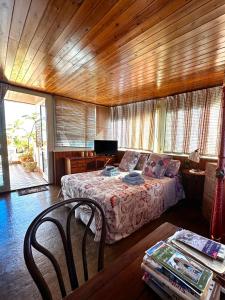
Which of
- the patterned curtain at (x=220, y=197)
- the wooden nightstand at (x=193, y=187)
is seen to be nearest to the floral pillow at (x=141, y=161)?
the wooden nightstand at (x=193, y=187)

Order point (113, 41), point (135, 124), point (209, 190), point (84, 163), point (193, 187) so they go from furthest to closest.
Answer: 1. point (135, 124)
2. point (84, 163)
3. point (193, 187)
4. point (209, 190)
5. point (113, 41)

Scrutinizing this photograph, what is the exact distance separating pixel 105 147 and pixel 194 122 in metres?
2.38

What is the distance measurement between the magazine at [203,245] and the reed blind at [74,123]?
4012 millimetres

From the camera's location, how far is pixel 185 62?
221cm

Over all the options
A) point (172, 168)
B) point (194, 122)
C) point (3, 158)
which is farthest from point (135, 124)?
point (3, 158)

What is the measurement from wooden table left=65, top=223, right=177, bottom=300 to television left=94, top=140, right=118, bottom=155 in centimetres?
380

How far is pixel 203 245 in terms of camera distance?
0.84 metres

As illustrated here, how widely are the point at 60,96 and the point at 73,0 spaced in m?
3.25

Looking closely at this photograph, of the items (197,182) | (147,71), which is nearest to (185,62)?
(147,71)

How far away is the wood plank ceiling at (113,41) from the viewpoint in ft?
4.35

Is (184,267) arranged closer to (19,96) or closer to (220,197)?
(220,197)

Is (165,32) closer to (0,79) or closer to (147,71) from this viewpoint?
(147,71)

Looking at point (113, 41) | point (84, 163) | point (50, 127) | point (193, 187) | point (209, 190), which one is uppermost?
point (113, 41)

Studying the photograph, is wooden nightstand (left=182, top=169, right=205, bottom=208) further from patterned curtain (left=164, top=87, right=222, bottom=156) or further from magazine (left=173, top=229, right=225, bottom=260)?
magazine (left=173, top=229, right=225, bottom=260)
